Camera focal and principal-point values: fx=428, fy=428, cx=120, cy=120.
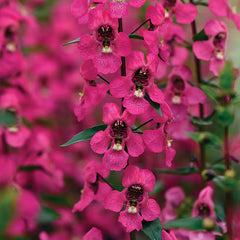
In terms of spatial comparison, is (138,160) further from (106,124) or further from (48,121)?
(106,124)

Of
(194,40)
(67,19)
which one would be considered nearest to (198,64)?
(194,40)

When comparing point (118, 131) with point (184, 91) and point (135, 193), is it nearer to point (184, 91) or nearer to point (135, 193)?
point (135, 193)

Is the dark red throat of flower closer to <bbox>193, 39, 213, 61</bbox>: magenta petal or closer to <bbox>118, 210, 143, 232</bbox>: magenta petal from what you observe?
<bbox>193, 39, 213, 61</bbox>: magenta petal

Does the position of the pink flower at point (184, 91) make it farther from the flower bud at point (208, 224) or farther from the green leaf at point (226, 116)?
the flower bud at point (208, 224)

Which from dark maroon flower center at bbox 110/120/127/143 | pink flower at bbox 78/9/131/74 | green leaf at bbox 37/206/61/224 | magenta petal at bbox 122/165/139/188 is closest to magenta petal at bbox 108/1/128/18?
pink flower at bbox 78/9/131/74

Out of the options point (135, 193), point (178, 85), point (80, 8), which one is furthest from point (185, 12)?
point (135, 193)

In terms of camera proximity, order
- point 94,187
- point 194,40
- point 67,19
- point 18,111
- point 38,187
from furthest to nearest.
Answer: point 67,19 → point 38,187 → point 18,111 → point 194,40 → point 94,187

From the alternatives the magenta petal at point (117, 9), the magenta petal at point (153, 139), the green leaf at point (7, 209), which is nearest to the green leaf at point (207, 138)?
the magenta petal at point (153, 139)
